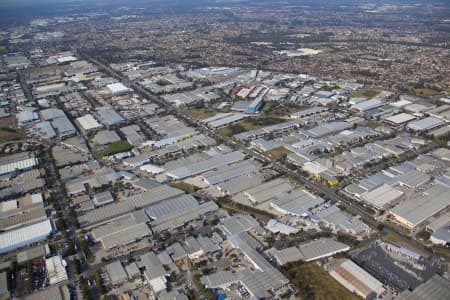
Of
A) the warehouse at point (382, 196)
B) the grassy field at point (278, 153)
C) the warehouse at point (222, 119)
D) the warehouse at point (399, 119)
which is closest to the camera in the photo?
the warehouse at point (382, 196)

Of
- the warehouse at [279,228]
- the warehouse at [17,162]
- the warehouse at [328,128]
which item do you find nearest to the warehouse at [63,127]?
the warehouse at [17,162]

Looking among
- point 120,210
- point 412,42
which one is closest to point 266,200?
point 120,210

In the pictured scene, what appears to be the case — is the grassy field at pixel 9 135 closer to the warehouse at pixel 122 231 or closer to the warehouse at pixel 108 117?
the warehouse at pixel 108 117

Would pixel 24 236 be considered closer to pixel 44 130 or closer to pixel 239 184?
pixel 239 184

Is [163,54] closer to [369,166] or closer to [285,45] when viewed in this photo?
[285,45]

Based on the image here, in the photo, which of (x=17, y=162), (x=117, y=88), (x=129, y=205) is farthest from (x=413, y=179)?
(x=117, y=88)

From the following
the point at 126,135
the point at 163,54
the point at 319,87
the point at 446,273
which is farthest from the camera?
the point at 163,54

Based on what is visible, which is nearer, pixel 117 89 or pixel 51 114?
pixel 51 114
